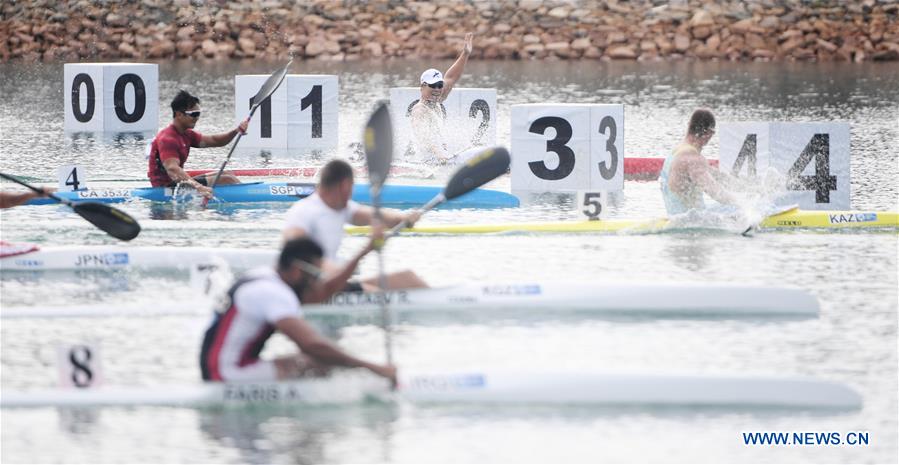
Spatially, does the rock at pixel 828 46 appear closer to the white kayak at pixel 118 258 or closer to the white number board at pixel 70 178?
the white number board at pixel 70 178

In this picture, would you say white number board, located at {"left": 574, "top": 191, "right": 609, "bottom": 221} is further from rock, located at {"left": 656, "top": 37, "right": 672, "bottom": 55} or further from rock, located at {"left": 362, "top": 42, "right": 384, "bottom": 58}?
rock, located at {"left": 362, "top": 42, "right": 384, "bottom": 58}

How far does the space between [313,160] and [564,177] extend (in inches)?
167

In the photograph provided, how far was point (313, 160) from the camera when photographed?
806 inches

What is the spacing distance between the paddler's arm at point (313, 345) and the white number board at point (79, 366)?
3.33 ft

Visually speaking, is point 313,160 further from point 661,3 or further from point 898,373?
point 661,3

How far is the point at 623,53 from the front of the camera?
44188 mm

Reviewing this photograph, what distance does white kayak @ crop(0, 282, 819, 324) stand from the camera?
11.6m

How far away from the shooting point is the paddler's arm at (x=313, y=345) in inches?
353

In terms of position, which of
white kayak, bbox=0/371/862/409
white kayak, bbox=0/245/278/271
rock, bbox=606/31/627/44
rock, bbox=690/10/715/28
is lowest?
white kayak, bbox=0/371/862/409

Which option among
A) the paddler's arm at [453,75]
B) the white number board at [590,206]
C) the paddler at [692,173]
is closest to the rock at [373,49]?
the paddler's arm at [453,75]

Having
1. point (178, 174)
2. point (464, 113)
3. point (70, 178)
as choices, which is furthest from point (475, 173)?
point (464, 113)

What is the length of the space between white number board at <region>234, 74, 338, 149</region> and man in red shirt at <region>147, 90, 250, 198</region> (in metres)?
4.70

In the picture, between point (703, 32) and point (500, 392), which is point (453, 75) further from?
point (703, 32)

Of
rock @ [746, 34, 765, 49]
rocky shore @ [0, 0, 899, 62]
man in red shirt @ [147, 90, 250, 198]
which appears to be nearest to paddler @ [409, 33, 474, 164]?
man in red shirt @ [147, 90, 250, 198]
